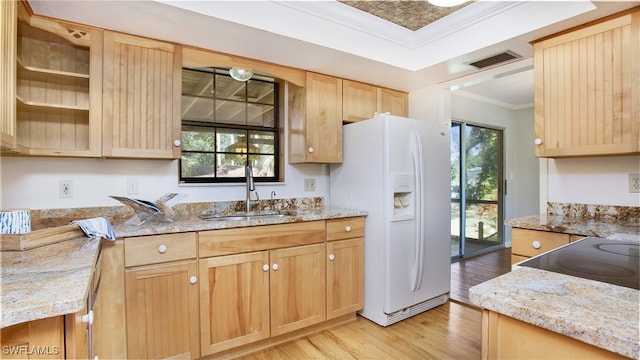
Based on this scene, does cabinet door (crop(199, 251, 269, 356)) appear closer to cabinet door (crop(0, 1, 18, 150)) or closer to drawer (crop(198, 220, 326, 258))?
drawer (crop(198, 220, 326, 258))

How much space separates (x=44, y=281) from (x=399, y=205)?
2251mm

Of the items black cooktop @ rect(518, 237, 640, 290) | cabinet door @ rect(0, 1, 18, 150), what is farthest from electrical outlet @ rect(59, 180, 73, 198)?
black cooktop @ rect(518, 237, 640, 290)

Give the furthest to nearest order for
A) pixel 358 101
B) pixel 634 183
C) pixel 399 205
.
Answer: pixel 358 101 < pixel 399 205 < pixel 634 183

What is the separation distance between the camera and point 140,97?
2047 millimetres

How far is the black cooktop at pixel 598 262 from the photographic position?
0.86m

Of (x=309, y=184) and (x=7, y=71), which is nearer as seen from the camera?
(x=7, y=71)

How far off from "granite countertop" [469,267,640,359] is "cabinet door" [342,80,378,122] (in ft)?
7.36

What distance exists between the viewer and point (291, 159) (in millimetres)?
2844

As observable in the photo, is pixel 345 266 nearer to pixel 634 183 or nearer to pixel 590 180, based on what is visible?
pixel 590 180

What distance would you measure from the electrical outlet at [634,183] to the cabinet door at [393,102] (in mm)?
1847

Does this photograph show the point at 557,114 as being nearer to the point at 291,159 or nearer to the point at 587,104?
the point at 587,104

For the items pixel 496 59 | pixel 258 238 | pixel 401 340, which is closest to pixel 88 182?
pixel 258 238

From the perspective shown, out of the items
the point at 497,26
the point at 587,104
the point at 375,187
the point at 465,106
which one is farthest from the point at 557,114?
the point at 465,106

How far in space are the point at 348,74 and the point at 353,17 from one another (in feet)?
1.79
